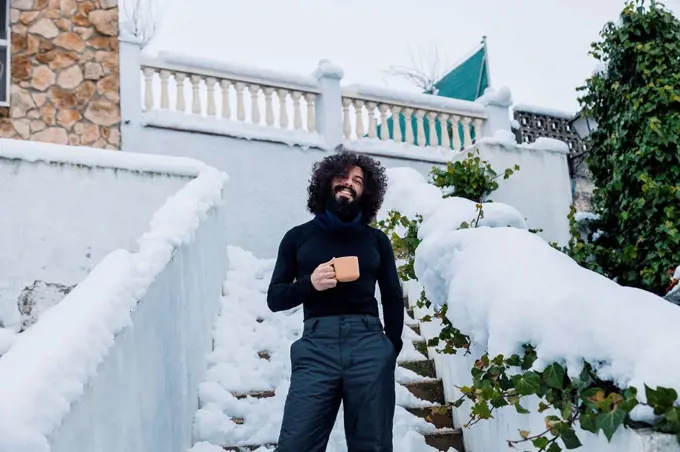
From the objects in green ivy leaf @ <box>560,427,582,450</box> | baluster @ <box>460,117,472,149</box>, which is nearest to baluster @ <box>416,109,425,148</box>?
baluster @ <box>460,117,472,149</box>

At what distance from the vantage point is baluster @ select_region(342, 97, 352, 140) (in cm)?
838

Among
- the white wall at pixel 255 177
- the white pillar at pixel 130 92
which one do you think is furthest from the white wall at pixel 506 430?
the white pillar at pixel 130 92

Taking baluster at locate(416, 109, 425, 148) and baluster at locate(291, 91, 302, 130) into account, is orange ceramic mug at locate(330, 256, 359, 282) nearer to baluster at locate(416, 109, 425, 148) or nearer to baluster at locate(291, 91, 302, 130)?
baluster at locate(291, 91, 302, 130)

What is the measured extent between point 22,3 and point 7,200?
3.83 meters

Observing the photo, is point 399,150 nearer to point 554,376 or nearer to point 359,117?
point 359,117

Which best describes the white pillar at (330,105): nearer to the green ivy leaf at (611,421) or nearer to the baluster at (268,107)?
the baluster at (268,107)

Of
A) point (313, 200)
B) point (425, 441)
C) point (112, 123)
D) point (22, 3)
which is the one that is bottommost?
point (425, 441)

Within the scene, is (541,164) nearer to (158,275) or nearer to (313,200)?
(313,200)

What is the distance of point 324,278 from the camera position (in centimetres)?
242

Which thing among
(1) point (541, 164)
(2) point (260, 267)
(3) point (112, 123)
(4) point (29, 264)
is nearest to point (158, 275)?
(4) point (29, 264)

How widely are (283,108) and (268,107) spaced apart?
20 centimetres

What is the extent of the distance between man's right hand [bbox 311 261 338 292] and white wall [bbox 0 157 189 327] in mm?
3084

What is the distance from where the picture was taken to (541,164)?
6.54m

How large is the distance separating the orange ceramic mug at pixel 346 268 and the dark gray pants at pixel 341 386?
17cm
